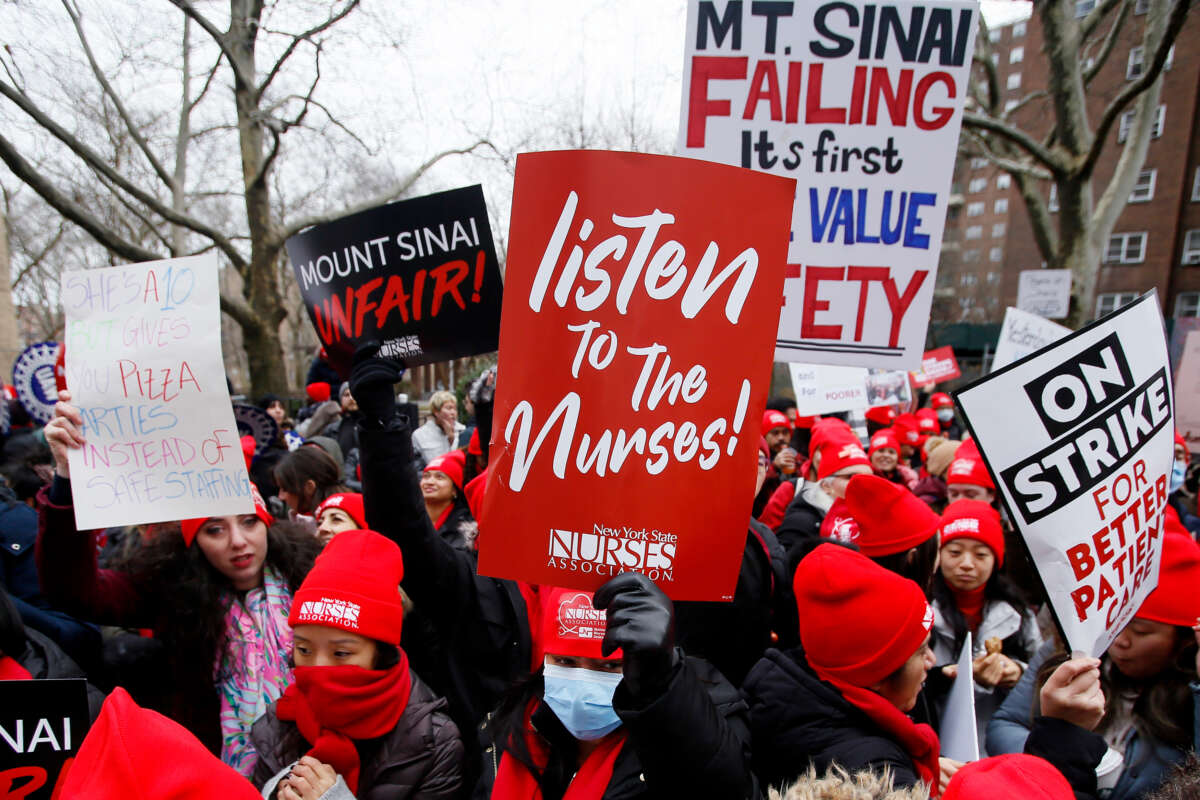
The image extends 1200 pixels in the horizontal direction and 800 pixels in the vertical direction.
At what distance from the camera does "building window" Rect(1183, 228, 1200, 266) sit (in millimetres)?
28844

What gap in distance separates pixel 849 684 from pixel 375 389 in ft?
4.72

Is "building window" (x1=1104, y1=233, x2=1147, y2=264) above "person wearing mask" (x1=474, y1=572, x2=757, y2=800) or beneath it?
above

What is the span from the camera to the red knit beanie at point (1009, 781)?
105 centimetres

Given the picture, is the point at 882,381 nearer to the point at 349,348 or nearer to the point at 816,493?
the point at 816,493

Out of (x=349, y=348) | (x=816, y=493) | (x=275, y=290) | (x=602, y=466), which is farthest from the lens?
(x=275, y=290)

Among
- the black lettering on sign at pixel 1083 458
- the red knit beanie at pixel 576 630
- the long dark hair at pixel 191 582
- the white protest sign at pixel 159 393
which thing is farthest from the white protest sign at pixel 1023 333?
the white protest sign at pixel 159 393

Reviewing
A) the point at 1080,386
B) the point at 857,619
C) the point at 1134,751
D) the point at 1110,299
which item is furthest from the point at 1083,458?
the point at 1110,299

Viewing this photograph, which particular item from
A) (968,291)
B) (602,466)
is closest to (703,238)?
(602,466)

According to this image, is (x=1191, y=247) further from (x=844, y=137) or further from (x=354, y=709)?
(x=354, y=709)

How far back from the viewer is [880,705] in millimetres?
1670

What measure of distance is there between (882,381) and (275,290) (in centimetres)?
1107

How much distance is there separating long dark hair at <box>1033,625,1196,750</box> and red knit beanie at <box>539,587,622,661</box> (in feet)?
4.13

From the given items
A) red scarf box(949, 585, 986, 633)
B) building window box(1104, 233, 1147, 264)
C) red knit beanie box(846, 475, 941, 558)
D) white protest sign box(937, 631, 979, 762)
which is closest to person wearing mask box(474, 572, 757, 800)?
white protest sign box(937, 631, 979, 762)

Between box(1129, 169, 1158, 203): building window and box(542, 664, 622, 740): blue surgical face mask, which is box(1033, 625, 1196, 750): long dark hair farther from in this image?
box(1129, 169, 1158, 203): building window
